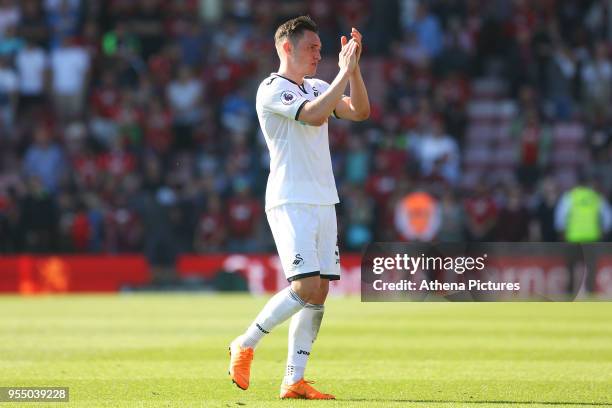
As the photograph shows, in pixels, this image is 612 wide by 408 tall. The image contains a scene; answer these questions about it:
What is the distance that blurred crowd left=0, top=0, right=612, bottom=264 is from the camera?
2452 centimetres

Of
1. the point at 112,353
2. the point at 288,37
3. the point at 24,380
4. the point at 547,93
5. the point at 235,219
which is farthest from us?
the point at 547,93

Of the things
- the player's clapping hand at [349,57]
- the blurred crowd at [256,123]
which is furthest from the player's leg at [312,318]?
the blurred crowd at [256,123]

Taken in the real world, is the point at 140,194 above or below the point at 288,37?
below

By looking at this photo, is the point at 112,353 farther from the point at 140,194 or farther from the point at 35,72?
the point at 35,72

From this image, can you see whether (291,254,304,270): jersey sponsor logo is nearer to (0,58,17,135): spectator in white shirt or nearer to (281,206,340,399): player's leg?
(281,206,340,399): player's leg

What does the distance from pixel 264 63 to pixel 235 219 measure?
13.5 feet

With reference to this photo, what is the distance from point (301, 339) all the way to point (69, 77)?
19.4 meters

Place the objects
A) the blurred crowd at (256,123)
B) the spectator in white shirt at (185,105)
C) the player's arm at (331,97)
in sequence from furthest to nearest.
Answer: the spectator in white shirt at (185,105), the blurred crowd at (256,123), the player's arm at (331,97)

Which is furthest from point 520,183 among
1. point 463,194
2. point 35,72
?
point 35,72

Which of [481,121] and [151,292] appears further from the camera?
[481,121]

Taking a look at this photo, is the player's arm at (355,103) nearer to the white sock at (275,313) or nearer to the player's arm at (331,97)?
the player's arm at (331,97)

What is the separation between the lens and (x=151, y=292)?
81.0ft

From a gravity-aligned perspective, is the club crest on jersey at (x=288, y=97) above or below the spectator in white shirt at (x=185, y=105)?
above

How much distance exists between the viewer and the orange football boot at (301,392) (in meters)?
8.62
